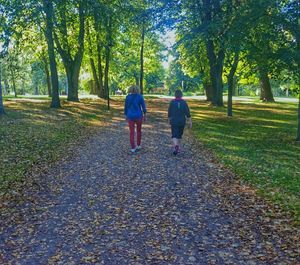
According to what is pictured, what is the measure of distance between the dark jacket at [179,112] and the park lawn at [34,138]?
3.59 meters

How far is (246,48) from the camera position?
14.4 meters

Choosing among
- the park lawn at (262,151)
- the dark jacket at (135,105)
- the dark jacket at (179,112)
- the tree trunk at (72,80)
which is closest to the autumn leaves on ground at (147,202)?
the park lawn at (262,151)

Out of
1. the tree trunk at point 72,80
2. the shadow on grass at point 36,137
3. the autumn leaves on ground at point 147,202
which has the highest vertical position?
the tree trunk at point 72,80

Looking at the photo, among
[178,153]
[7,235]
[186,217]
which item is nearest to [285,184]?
[186,217]

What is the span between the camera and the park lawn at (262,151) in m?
8.42

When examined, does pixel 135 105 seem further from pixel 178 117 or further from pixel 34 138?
pixel 34 138

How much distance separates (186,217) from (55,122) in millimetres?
13600

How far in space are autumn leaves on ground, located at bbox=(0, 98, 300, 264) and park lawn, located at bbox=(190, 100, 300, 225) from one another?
4cm

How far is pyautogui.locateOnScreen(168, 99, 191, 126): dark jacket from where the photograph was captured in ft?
40.0

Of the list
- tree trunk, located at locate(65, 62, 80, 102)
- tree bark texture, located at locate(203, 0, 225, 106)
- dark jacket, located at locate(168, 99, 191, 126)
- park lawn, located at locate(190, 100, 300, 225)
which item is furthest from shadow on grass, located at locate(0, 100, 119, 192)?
tree trunk, located at locate(65, 62, 80, 102)

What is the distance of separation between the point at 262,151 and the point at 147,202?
22.3 feet

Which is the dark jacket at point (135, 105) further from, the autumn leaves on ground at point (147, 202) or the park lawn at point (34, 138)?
the park lawn at point (34, 138)

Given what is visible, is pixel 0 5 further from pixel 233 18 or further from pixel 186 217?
pixel 186 217

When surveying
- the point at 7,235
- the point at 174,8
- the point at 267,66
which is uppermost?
the point at 174,8
